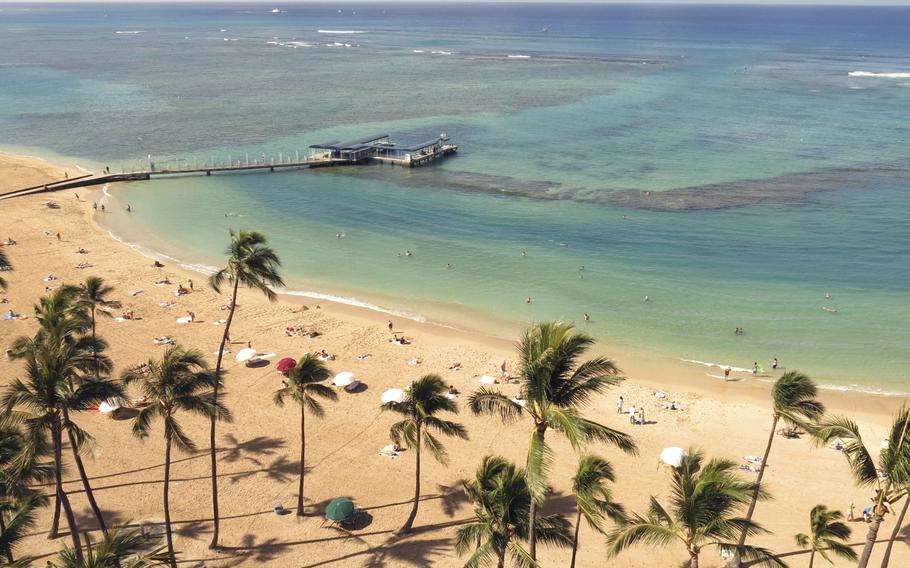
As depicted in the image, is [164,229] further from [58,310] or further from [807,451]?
[807,451]

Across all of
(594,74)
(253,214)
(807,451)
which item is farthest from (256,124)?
(807,451)

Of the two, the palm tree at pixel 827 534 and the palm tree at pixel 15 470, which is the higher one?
the palm tree at pixel 15 470

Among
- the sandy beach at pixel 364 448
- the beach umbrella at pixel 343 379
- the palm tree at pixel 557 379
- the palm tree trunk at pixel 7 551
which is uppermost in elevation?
the palm tree at pixel 557 379

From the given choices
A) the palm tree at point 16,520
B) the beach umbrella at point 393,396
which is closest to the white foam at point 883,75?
the beach umbrella at point 393,396

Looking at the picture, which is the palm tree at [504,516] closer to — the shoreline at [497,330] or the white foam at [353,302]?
the shoreline at [497,330]

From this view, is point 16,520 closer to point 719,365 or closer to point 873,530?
point 873,530

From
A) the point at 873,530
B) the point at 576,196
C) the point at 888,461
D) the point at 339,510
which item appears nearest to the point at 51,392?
the point at 339,510

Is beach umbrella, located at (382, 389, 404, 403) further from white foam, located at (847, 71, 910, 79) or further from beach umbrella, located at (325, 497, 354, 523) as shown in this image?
white foam, located at (847, 71, 910, 79)

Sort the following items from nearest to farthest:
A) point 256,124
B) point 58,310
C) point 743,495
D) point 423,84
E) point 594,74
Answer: point 743,495 → point 58,310 → point 256,124 → point 423,84 → point 594,74
